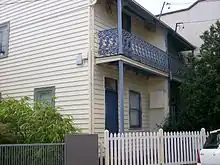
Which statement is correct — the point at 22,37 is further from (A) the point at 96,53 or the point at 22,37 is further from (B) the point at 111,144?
(B) the point at 111,144

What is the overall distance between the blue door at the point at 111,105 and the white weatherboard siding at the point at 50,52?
1219 millimetres

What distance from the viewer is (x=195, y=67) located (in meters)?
16.5

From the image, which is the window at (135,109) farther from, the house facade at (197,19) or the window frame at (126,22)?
the house facade at (197,19)

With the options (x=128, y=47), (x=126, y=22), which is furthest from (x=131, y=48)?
(x=126, y=22)

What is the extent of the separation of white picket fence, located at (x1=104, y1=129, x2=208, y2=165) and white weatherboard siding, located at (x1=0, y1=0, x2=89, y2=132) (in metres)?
2.65

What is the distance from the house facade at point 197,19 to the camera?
77.3 feet

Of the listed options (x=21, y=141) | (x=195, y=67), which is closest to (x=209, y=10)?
(x=195, y=67)

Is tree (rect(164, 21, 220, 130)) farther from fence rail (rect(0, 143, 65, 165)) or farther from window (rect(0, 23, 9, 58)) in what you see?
window (rect(0, 23, 9, 58))

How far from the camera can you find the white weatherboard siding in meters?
14.3

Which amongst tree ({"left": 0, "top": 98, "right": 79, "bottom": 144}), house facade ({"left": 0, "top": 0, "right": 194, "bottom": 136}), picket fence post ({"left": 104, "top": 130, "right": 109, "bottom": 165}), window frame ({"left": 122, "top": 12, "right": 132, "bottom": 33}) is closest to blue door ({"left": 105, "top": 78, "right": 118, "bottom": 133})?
house facade ({"left": 0, "top": 0, "right": 194, "bottom": 136})

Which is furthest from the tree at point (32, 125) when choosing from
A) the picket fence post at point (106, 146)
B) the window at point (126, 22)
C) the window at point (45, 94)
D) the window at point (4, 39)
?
the window at point (126, 22)

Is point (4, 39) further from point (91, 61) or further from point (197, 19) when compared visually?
point (197, 19)

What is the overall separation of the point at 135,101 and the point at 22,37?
5914 millimetres

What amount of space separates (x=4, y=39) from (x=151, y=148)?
9.40 m
